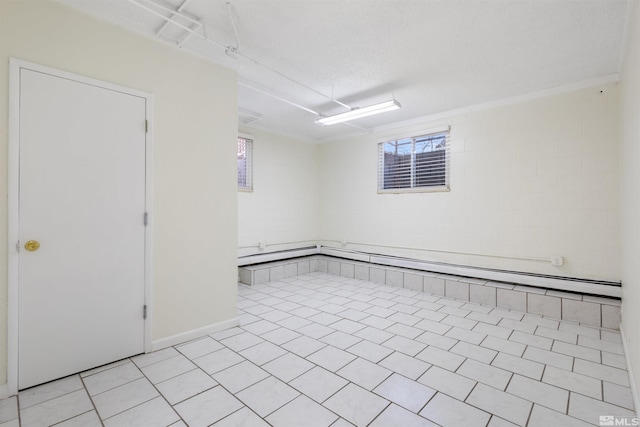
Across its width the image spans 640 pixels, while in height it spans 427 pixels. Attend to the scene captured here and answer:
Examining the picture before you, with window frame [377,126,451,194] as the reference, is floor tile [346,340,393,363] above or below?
below

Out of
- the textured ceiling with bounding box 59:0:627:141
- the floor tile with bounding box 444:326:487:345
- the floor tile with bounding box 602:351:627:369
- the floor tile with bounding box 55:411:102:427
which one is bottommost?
the floor tile with bounding box 55:411:102:427

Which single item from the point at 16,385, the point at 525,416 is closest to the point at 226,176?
the point at 16,385

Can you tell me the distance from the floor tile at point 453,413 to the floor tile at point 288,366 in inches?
37.0

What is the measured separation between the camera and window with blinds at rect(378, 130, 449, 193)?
4691 millimetres

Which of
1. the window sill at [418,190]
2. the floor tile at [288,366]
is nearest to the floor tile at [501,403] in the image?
the floor tile at [288,366]

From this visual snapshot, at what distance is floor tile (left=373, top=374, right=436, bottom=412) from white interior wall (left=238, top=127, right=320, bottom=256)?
3.57 meters

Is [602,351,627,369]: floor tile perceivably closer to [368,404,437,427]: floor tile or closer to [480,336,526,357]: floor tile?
[480,336,526,357]: floor tile

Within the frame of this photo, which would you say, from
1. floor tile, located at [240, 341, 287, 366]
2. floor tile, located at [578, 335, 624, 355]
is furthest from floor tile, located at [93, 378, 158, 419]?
floor tile, located at [578, 335, 624, 355]

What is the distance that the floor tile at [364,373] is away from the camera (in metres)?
2.18

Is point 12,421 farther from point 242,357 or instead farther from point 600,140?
point 600,140

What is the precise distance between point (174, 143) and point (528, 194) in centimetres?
428

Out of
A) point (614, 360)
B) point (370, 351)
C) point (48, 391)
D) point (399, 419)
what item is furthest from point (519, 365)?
point (48, 391)

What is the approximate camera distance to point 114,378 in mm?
2227

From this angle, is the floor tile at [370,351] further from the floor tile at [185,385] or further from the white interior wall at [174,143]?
the white interior wall at [174,143]
